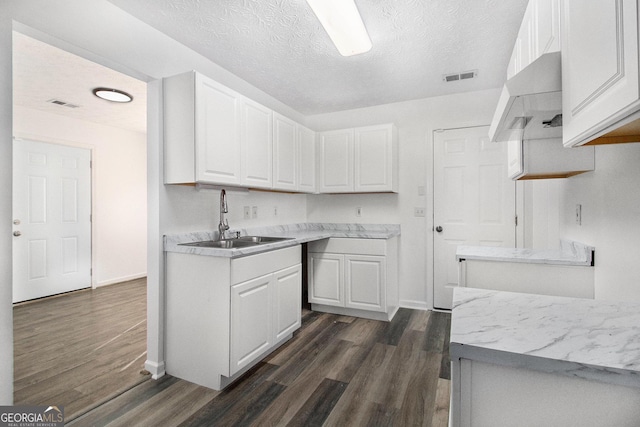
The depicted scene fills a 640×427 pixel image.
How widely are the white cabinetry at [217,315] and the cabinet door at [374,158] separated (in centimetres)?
160

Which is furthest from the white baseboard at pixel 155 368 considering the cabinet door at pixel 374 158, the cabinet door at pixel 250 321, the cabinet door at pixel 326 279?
the cabinet door at pixel 374 158

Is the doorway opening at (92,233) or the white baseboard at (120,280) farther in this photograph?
the white baseboard at (120,280)

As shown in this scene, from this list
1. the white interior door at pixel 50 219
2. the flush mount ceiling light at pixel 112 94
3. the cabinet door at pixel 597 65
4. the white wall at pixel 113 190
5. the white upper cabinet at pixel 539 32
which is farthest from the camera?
the white wall at pixel 113 190

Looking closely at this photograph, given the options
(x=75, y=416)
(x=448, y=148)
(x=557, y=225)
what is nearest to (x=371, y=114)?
(x=448, y=148)

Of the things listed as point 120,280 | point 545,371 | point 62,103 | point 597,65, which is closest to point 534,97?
point 597,65

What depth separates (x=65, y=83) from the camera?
123 inches

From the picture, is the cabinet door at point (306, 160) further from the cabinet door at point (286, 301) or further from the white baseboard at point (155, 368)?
the white baseboard at point (155, 368)

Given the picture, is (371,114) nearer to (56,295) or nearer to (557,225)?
(557,225)

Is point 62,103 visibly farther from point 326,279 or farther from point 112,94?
point 326,279

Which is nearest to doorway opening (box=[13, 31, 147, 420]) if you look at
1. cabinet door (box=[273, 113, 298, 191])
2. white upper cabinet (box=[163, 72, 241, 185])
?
white upper cabinet (box=[163, 72, 241, 185])

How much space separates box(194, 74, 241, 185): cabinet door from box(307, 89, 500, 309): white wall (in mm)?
1960

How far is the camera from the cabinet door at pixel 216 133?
2.07m

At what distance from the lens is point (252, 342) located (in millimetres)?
2178

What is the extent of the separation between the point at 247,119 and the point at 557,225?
2.66m
